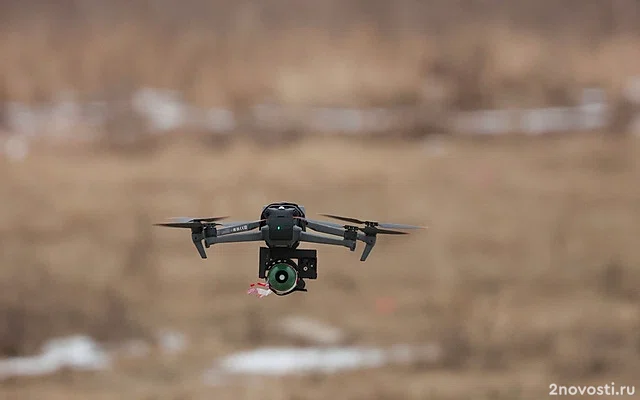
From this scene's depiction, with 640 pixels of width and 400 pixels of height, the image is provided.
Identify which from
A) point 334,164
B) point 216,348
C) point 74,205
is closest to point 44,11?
point 74,205

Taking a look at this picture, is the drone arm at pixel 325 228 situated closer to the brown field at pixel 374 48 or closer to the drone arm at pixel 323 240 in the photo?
the drone arm at pixel 323 240

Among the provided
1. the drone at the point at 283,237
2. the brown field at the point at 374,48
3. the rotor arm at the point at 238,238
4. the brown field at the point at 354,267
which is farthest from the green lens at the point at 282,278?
the brown field at the point at 374,48

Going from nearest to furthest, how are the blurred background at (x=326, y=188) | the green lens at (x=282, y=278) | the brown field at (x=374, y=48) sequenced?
the green lens at (x=282, y=278) < the blurred background at (x=326, y=188) < the brown field at (x=374, y=48)

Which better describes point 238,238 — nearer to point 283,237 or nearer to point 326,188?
point 283,237

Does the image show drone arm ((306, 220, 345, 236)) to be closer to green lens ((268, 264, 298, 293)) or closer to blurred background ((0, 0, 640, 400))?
green lens ((268, 264, 298, 293))

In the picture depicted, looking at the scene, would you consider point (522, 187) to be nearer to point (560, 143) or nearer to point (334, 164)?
point (560, 143)

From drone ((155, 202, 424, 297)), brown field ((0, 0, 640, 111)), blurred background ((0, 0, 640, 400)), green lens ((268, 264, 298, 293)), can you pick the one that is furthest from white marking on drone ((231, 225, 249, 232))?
brown field ((0, 0, 640, 111))
